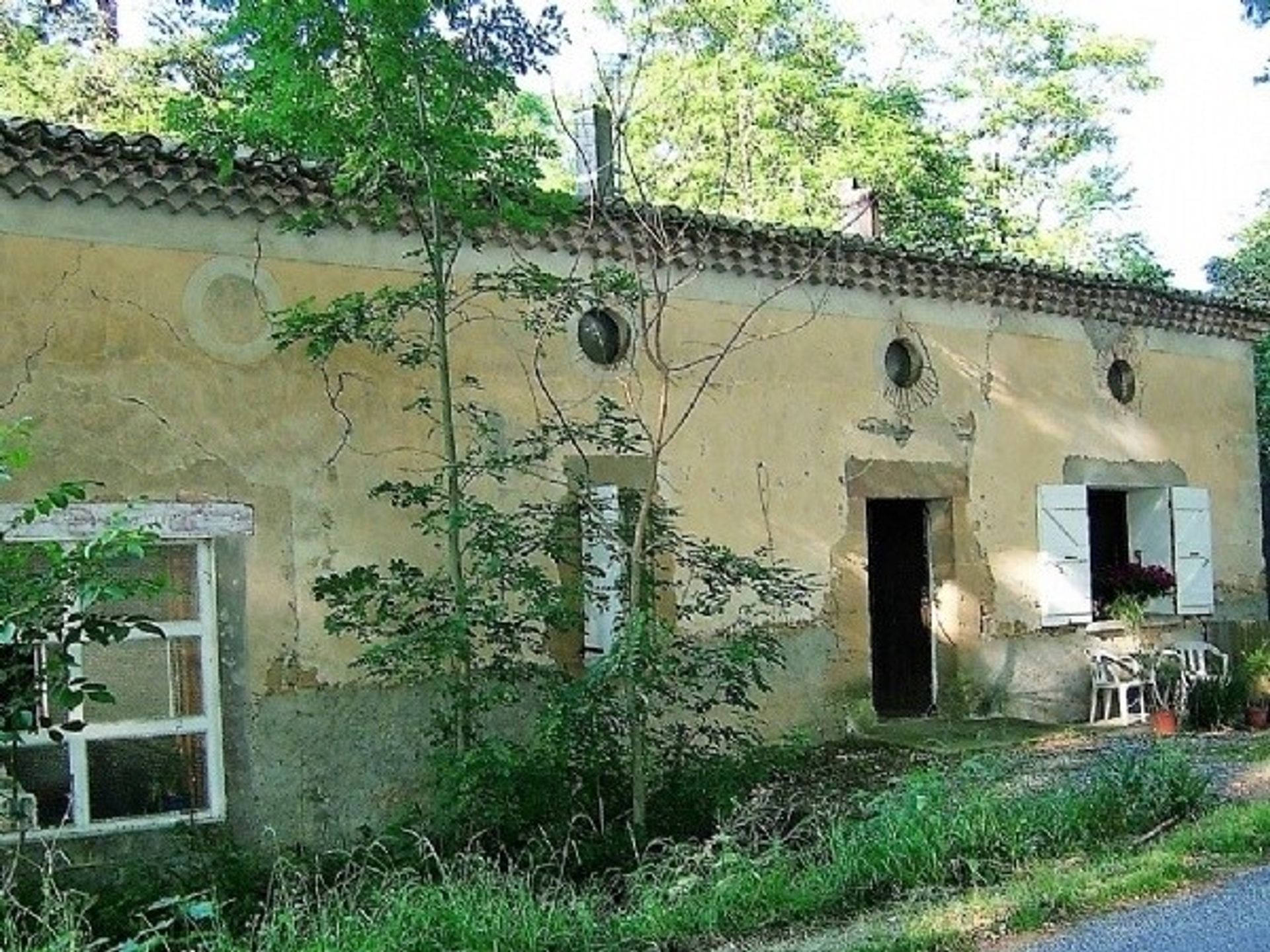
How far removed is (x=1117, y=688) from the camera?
12.9 m

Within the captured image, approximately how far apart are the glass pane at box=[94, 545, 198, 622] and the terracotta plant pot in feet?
23.6

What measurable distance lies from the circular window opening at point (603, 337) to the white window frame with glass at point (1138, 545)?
441 cm

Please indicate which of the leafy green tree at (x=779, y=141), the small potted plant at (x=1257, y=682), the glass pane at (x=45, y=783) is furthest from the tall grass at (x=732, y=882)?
the leafy green tree at (x=779, y=141)

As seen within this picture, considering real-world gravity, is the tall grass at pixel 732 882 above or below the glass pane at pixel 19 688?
below

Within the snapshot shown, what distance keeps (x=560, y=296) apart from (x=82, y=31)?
14.1 m

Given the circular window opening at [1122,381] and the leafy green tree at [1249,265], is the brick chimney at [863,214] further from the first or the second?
the leafy green tree at [1249,265]

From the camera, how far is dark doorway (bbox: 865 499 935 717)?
12477mm

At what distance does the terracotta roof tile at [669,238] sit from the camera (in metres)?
7.83

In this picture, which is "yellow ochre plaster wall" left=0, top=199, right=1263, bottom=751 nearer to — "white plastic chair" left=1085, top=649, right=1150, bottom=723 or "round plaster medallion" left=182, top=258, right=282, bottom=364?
"round plaster medallion" left=182, top=258, right=282, bottom=364

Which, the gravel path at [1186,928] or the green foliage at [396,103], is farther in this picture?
the green foliage at [396,103]

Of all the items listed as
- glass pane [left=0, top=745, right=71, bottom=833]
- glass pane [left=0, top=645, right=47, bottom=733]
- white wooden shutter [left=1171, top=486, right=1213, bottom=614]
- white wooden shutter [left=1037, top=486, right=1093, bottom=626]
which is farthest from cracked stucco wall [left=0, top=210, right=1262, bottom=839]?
glass pane [left=0, top=645, right=47, bottom=733]

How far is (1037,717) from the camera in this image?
12641 millimetres

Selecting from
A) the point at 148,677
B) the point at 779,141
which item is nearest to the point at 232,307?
the point at 148,677

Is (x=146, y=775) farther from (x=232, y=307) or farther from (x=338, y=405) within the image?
(x=232, y=307)
